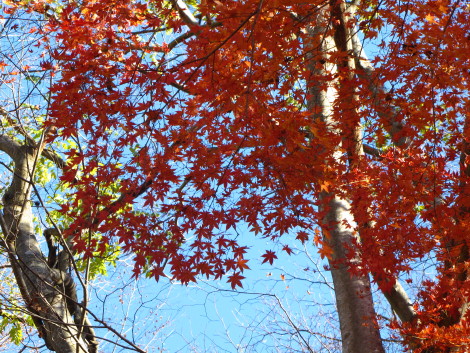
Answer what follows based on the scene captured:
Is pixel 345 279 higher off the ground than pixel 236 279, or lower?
higher

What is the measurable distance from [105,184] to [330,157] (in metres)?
2.04

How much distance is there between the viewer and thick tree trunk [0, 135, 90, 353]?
177 inches

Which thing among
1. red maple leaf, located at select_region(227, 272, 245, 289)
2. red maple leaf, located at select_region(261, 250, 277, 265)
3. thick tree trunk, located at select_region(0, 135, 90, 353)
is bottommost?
red maple leaf, located at select_region(227, 272, 245, 289)

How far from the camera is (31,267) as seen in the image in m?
5.18

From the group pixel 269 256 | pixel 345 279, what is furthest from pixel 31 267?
pixel 345 279

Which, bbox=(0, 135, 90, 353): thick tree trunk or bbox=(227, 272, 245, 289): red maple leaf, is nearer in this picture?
bbox=(227, 272, 245, 289): red maple leaf

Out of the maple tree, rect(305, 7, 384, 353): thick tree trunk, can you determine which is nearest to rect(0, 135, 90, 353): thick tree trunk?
the maple tree

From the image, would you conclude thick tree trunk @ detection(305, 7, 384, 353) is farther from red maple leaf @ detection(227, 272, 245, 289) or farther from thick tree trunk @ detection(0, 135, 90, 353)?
thick tree trunk @ detection(0, 135, 90, 353)

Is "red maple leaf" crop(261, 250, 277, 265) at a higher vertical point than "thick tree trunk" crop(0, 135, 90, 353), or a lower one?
lower

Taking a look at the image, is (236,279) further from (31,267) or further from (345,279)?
(31,267)

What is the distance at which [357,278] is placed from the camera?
4.71 m

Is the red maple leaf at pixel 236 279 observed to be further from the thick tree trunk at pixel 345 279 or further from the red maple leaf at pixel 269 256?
the thick tree trunk at pixel 345 279

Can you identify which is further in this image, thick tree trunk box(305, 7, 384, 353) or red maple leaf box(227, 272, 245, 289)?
thick tree trunk box(305, 7, 384, 353)

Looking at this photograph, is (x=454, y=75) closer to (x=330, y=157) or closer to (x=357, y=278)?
(x=330, y=157)
